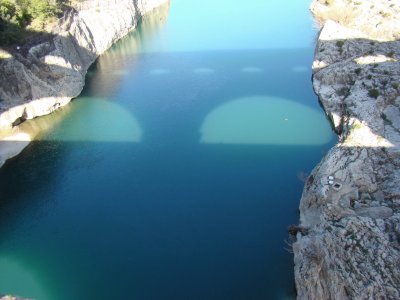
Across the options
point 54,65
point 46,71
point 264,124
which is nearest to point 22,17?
point 54,65

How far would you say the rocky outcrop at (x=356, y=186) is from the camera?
18172 mm

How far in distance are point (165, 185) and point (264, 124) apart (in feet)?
41.0

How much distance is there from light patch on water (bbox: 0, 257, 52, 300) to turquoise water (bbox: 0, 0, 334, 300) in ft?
0.24

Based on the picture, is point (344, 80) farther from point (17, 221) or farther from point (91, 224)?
point (17, 221)

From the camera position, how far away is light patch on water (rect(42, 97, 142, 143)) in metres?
38.6

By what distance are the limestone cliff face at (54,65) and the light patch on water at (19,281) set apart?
699 inches

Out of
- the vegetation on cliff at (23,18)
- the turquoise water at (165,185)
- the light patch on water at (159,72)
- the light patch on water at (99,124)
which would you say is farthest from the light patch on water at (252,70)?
the vegetation on cliff at (23,18)

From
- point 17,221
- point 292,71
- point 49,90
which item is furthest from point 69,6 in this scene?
point 17,221

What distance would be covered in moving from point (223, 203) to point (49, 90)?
25.3 metres

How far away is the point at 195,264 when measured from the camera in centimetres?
2462

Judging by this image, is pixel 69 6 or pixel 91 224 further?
pixel 69 6

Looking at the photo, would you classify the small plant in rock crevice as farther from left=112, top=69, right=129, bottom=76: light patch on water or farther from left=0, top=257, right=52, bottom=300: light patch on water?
left=112, top=69, right=129, bottom=76: light patch on water

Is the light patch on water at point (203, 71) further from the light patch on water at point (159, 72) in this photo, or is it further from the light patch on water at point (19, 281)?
the light patch on water at point (19, 281)

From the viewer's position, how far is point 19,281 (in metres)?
24.3
